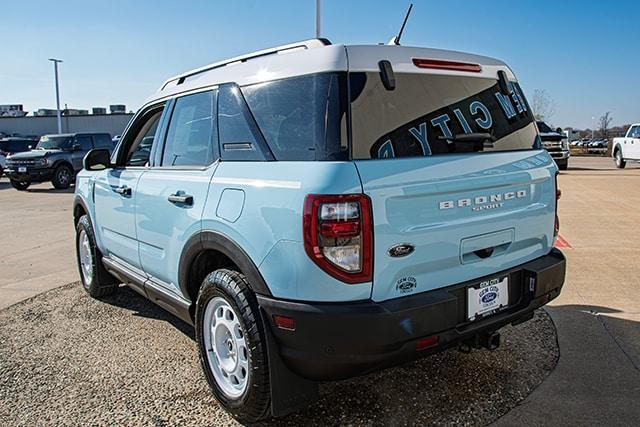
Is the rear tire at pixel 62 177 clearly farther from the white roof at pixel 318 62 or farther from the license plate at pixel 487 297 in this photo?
the license plate at pixel 487 297

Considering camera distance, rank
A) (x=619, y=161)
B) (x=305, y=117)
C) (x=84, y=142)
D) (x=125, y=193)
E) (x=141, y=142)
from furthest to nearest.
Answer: (x=619, y=161) → (x=84, y=142) → (x=141, y=142) → (x=125, y=193) → (x=305, y=117)

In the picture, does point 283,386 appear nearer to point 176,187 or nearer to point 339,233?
point 339,233

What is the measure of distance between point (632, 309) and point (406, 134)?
10.1 feet

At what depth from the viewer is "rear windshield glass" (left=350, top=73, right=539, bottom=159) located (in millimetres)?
2396

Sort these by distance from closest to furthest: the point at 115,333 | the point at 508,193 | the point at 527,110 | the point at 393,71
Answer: the point at 393,71 → the point at 508,193 → the point at 527,110 → the point at 115,333

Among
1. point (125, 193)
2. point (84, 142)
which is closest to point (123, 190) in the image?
point (125, 193)

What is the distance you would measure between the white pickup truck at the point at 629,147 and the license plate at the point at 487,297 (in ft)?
71.0

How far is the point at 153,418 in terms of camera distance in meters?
2.89

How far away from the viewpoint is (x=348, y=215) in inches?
86.6

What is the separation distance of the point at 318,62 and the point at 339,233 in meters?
0.85

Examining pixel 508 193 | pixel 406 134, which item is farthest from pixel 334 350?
pixel 508 193

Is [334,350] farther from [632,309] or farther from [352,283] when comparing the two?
[632,309]

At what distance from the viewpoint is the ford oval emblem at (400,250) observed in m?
2.29

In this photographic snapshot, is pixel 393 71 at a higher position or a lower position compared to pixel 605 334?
higher
